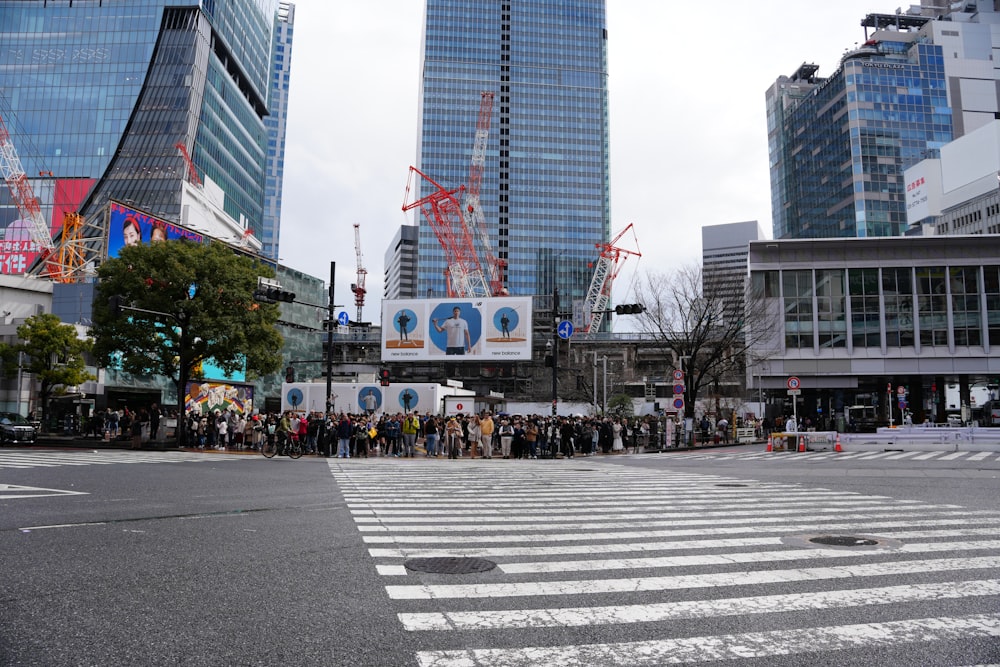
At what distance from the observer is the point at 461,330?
216ft

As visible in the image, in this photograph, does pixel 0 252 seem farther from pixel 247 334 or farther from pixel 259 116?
pixel 247 334

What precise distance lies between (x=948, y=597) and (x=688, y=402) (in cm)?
3458

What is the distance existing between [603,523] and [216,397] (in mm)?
41282

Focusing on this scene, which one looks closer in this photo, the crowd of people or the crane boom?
the crowd of people

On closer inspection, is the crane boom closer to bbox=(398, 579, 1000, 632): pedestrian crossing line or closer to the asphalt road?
the asphalt road

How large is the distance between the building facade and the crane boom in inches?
3629

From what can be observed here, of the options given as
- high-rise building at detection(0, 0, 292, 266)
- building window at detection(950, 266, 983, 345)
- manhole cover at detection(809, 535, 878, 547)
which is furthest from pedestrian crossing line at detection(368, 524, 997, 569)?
high-rise building at detection(0, 0, 292, 266)

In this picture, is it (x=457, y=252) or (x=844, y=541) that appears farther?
(x=457, y=252)

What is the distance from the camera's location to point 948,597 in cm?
517

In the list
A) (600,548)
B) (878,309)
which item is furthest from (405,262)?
(600,548)

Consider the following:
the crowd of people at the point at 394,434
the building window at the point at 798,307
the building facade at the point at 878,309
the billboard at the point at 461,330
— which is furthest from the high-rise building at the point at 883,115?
the crowd of people at the point at 394,434

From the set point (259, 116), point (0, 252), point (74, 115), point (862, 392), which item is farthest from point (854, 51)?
point (0, 252)

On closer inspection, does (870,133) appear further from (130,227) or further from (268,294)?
(268,294)

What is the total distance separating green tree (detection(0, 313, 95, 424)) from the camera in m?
37.4
